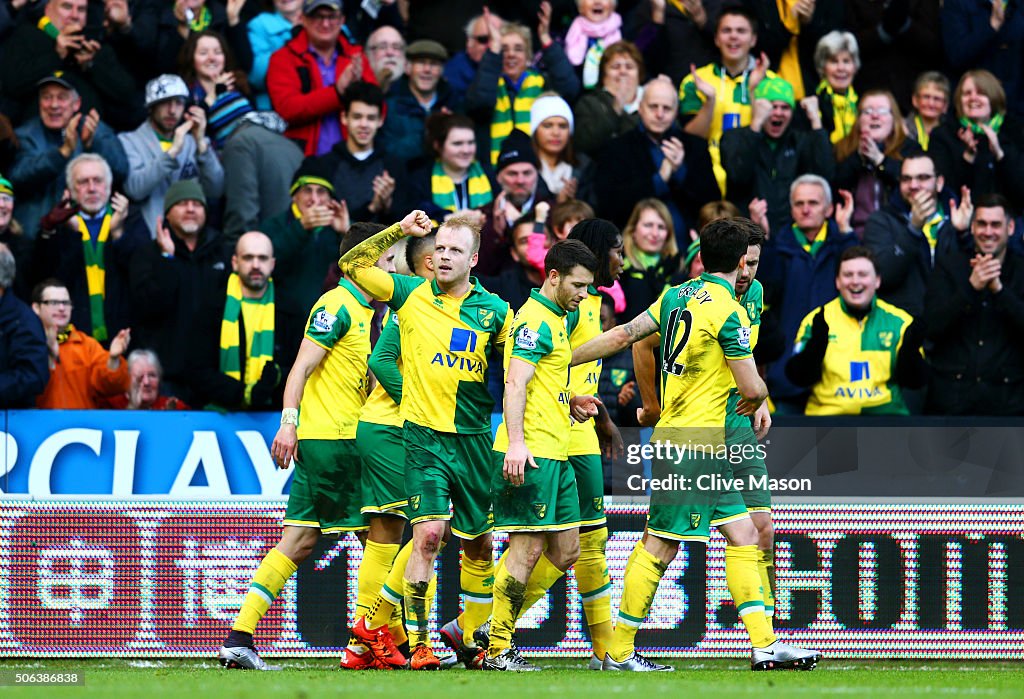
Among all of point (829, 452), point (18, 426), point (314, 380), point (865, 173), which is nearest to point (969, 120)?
point (865, 173)

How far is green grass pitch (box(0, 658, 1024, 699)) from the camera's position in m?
7.29

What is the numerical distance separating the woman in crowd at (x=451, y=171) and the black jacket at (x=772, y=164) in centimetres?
204

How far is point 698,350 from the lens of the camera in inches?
358

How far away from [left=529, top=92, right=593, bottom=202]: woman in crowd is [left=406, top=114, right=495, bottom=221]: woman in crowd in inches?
20.8

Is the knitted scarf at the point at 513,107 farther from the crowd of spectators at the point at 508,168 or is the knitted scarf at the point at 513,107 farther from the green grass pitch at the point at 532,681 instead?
the green grass pitch at the point at 532,681

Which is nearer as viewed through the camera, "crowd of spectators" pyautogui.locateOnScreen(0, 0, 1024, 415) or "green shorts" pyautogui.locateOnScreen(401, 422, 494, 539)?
"green shorts" pyautogui.locateOnScreen(401, 422, 494, 539)

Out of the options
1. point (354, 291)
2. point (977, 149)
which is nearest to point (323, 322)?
point (354, 291)

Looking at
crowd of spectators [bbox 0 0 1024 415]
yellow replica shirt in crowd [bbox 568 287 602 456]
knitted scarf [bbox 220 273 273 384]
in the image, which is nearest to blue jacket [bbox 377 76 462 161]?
crowd of spectators [bbox 0 0 1024 415]

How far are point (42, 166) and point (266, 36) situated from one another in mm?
2524

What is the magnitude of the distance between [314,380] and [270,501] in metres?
1.04

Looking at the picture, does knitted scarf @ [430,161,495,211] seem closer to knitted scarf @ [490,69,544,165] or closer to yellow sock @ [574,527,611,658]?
knitted scarf @ [490,69,544,165]

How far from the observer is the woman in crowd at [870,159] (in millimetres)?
14055

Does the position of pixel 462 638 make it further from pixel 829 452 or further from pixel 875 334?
pixel 875 334

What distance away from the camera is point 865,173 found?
14133 mm
